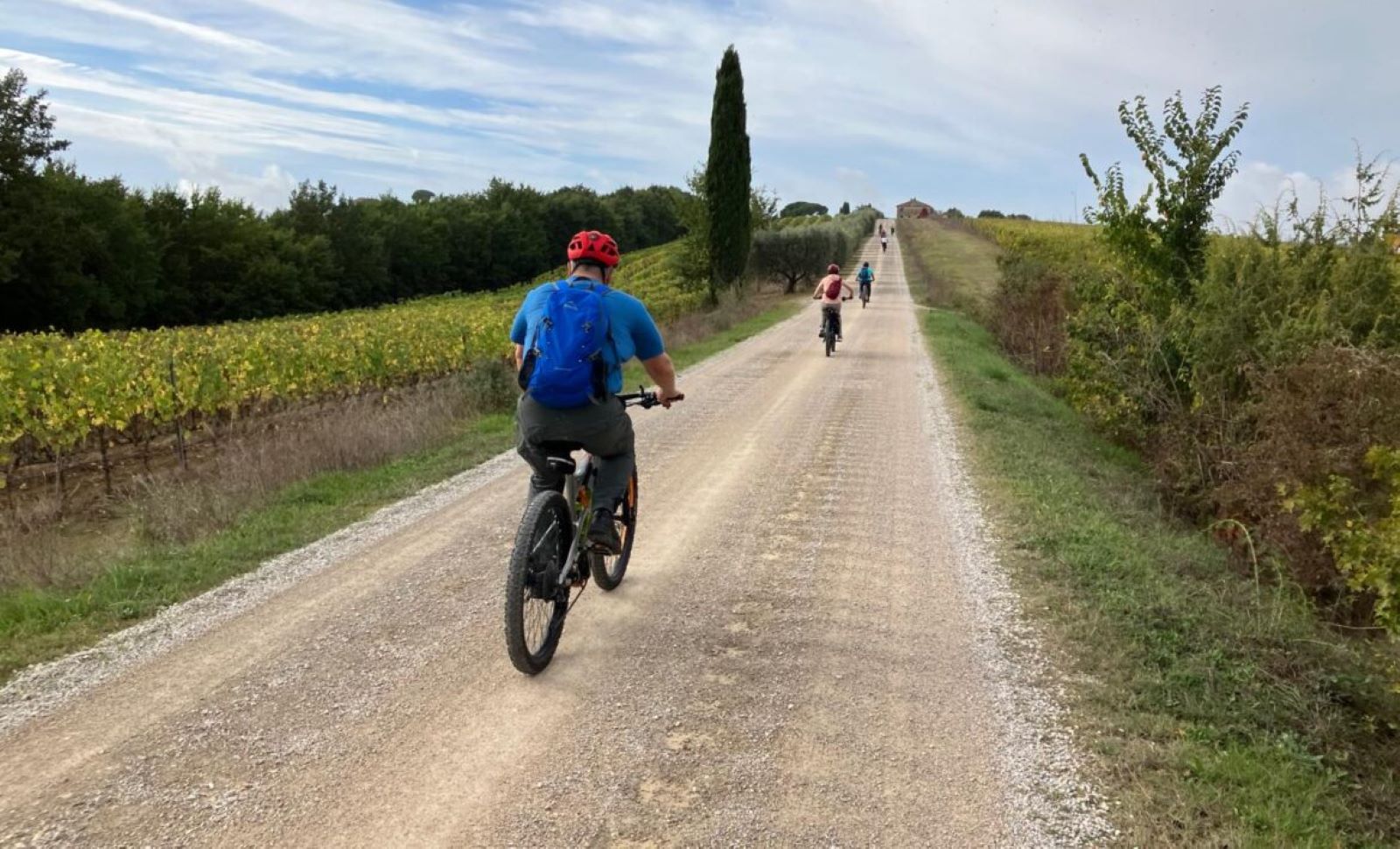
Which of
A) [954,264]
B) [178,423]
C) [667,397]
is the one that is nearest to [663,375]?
[667,397]

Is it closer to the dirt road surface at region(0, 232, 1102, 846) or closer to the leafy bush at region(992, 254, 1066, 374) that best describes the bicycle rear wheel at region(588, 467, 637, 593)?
the dirt road surface at region(0, 232, 1102, 846)

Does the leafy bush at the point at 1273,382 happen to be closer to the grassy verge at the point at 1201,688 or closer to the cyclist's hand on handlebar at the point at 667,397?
the grassy verge at the point at 1201,688

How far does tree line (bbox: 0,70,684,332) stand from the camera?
35031mm

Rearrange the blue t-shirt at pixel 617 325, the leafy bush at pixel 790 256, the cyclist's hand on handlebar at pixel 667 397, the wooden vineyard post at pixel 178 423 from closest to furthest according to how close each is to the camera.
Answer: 1. the blue t-shirt at pixel 617 325
2. the cyclist's hand on handlebar at pixel 667 397
3. the wooden vineyard post at pixel 178 423
4. the leafy bush at pixel 790 256

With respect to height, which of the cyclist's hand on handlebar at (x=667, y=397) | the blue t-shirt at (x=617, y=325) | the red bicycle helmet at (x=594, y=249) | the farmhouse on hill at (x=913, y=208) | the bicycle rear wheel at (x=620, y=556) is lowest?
the bicycle rear wheel at (x=620, y=556)

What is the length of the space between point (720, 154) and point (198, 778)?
32.1 metres

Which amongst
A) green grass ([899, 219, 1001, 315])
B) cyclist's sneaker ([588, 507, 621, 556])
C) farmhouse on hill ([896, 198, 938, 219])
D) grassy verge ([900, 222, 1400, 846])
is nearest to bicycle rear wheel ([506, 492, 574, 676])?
cyclist's sneaker ([588, 507, 621, 556])

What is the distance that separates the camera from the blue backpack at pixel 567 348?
3818mm

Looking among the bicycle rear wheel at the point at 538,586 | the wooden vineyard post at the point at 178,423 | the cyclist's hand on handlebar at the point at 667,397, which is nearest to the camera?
the bicycle rear wheel at the point at 538,586

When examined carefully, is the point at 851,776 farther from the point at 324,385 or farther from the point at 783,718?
the point at 324,385

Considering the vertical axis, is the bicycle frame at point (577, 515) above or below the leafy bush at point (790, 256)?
below

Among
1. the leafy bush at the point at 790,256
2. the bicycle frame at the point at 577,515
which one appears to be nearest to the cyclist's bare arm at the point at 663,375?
the bicycle frame at the point at 577,515

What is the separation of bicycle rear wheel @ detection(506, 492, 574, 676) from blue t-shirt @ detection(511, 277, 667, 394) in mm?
671

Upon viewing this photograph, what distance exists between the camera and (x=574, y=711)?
365 centimetres
